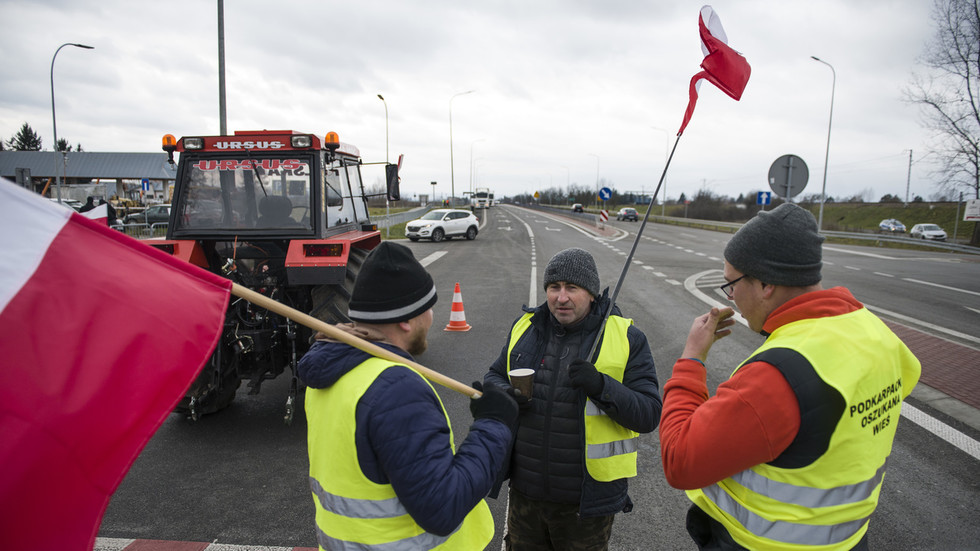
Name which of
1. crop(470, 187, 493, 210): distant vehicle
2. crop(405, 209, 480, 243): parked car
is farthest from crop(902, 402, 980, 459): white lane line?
crop(470, 187, 493, 210): distant vehicle

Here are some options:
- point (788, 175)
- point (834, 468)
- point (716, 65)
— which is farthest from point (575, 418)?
point (788, 175)

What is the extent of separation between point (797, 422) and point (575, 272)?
1.33 meters

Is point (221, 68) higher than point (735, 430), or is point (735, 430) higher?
point (221, 68)

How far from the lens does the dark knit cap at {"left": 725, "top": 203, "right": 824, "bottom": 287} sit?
1.68 m

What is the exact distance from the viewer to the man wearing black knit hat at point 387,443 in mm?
1503

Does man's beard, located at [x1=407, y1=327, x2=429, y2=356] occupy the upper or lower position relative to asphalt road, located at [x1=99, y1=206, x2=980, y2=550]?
upper

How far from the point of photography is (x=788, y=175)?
9328 mm

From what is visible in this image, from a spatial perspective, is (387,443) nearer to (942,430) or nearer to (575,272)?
(575,272)

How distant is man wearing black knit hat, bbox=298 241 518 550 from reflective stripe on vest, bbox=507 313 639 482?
29.6 inches

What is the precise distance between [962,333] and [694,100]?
9.13 meters

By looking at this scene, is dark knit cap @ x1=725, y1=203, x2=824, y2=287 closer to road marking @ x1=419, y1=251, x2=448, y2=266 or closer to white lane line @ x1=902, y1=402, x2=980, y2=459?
white lane line @ x1=902, y1=402, x2=980, y2=459


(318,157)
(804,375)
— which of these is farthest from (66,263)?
(318,157)

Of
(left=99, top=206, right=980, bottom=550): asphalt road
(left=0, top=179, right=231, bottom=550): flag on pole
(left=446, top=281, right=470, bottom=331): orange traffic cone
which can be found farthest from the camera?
(left=446, top=281, right=470, bottom=331): orange traffic cone

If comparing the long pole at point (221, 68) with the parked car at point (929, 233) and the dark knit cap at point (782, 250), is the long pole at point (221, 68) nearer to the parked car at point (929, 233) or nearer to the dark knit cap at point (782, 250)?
the dark knit cap at point (782, 250)
